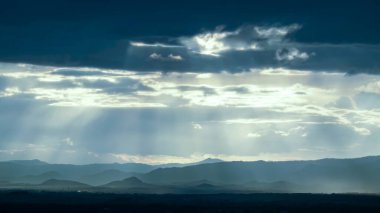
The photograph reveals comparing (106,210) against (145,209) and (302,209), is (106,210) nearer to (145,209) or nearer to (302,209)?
(145,209)

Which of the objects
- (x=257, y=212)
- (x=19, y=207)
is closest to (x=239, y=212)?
(x=257, y=212)

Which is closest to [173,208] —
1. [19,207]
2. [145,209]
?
[145,209]

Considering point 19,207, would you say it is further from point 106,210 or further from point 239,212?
point 239,212

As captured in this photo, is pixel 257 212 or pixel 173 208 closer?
pixel 257 212

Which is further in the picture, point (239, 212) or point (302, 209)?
point (302, 209)

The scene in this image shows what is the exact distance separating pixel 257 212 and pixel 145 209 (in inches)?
710

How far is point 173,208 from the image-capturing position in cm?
13312

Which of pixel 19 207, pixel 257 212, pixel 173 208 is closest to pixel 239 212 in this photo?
pixel 257 212

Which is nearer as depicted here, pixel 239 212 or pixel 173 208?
pixel 239 212

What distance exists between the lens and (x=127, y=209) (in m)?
130

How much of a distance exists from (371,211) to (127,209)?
37308mm

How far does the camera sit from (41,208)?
5128 inches

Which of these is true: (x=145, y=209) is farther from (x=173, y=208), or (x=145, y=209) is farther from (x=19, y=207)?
(x=19, y=207)

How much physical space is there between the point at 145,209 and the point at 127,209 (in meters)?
2.80
